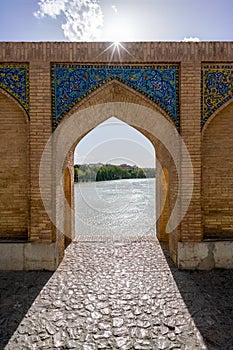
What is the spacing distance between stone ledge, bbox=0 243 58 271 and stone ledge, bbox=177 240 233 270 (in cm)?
201

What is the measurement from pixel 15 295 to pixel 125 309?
55.4 inches

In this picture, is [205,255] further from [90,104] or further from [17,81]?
[17,81]

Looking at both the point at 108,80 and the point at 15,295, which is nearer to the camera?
the point at 15,295

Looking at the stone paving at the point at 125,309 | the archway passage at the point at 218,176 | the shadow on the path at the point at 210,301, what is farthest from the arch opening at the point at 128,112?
the stone paving at the point at 125,309

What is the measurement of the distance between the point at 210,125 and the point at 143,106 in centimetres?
112

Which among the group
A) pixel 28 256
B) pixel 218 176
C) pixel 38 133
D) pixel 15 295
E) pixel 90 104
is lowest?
pixel 15 295

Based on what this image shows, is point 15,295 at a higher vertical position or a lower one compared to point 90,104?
lower

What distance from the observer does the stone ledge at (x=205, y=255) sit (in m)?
3.89

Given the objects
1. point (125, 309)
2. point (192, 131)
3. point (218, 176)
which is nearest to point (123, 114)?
point (192, 131)

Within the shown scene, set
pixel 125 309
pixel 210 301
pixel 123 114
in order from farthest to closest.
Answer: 1. pixel 123 114
2. pixel 210 301
3. pixel 125 309

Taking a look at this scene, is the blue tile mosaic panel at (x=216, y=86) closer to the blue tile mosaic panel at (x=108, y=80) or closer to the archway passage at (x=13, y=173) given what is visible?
the blue tile mosaic panel at (x=108, y=80)

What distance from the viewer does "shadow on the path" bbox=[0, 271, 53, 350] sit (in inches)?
98.3

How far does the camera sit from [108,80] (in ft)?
12.6

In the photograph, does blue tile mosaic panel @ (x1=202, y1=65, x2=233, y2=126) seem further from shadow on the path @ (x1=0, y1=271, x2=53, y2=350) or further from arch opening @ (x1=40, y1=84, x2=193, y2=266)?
shadow on the path @ (x1=0, y1=271, x2=53, y2=350)
